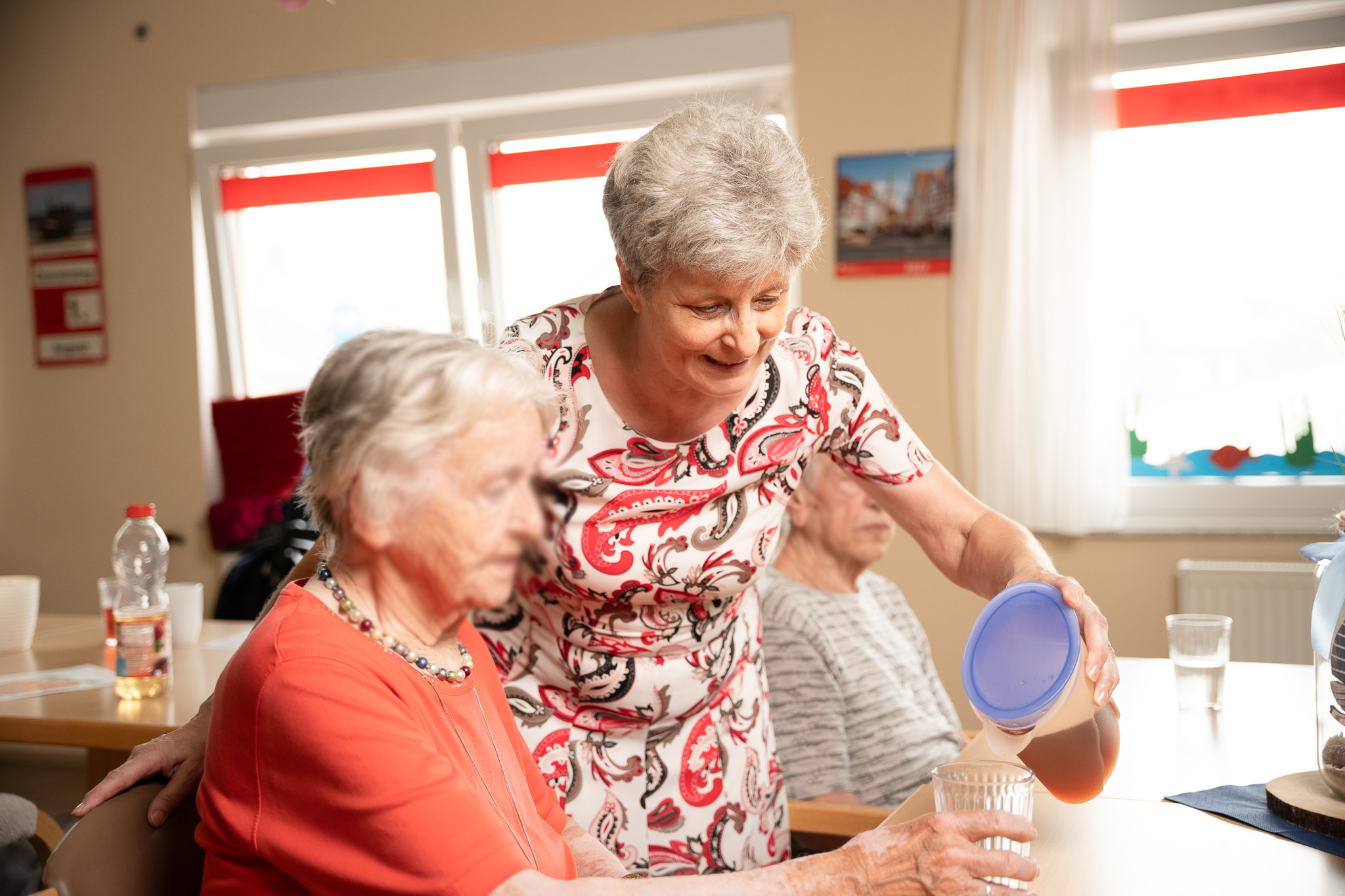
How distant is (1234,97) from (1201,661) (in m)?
2.58

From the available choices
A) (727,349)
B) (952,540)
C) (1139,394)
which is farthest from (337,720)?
(1139,394)

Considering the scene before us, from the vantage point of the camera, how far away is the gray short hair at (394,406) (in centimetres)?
64

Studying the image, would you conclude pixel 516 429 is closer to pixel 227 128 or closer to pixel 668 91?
pixel 668 91

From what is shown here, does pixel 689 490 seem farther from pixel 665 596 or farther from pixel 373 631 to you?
pixel 373 631

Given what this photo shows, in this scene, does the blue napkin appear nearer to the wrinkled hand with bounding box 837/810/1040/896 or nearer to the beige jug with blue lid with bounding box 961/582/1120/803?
the beige jug with blue lid with bounding box 961/582/1120/803

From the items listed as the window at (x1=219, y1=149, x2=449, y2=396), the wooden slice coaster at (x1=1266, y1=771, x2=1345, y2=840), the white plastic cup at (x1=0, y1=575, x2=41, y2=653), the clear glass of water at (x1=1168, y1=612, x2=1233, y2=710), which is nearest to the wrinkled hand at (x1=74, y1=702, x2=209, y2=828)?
the wooden slice coaster at (x1=1266, y1=771, x2=1345, y2=840)

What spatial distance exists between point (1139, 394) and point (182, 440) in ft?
12.9

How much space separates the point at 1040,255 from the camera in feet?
11.5

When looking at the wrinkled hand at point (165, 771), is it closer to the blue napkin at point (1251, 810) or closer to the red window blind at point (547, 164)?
the blue napkin at point (1251, 810)

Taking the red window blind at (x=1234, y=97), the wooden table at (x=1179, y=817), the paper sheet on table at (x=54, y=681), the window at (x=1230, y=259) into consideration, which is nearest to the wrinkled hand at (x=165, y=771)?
the wooden table at (x=1179, y=817)

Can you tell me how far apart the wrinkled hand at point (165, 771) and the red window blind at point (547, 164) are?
3.39m

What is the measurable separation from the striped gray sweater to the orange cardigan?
1197mm

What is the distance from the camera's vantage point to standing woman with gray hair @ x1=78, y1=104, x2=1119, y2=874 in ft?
3.86

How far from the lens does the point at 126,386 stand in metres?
4.82
